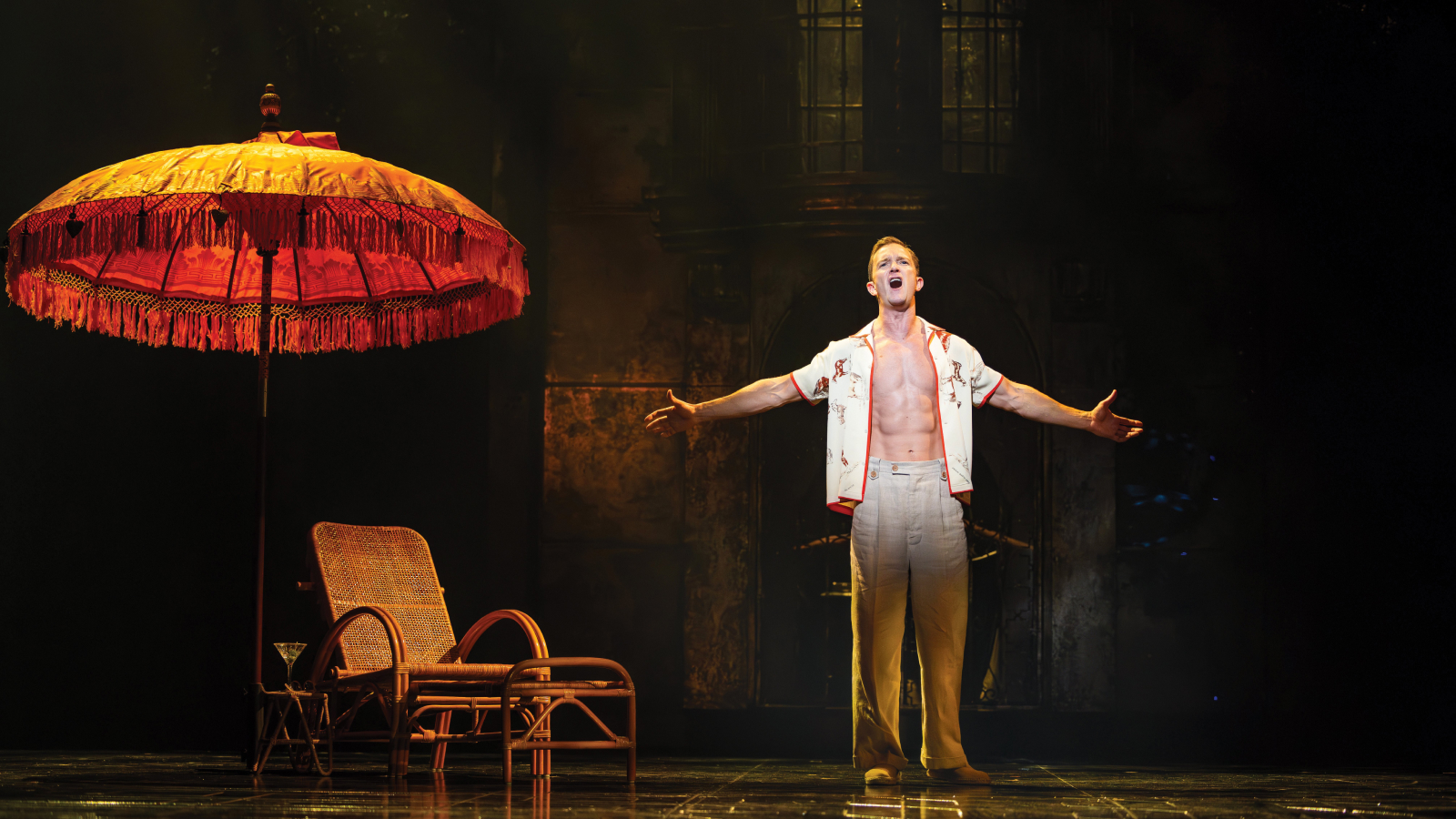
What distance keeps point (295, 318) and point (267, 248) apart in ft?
3.09

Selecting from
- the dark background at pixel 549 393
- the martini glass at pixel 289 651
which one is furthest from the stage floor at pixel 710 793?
the dark background at pixel 549 393

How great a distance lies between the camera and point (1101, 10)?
8.54 metres

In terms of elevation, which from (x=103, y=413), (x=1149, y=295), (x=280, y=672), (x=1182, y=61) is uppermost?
(x=1182, y=61)

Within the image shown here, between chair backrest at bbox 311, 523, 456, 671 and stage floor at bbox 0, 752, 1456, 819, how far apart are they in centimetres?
56

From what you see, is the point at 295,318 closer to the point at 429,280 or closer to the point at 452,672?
the point at 429,280

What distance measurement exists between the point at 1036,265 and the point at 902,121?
129 cm

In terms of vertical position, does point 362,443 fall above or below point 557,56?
below

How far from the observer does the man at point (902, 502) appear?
5328 mm

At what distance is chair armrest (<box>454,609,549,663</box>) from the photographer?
576cm

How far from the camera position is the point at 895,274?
217 inches

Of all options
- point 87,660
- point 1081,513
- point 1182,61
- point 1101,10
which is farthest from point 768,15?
point 87,660

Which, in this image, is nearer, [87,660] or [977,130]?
[87,660]

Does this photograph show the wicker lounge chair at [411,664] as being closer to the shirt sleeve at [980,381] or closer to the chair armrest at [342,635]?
the chair armrest at [342,635]

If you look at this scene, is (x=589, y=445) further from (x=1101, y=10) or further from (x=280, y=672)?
(x=1101, y=10)
